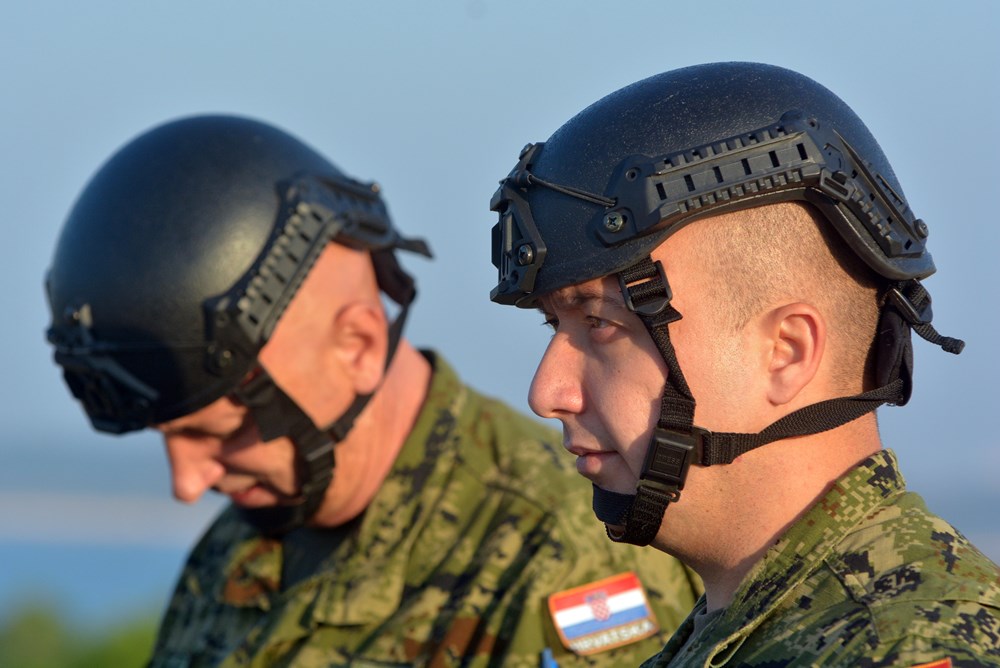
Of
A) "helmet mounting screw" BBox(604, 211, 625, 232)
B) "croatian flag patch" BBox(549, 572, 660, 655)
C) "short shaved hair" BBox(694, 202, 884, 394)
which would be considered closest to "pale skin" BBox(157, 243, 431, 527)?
"croatian flag patch" BBox(549, 572, 660, 655)

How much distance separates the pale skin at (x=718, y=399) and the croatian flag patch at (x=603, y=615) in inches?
69.5

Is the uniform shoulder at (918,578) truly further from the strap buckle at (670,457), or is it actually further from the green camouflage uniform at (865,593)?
the strap buckle at (670,457)

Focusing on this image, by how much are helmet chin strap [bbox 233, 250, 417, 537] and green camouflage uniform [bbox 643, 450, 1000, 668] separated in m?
2.42

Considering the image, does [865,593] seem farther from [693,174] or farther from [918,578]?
[693,174]

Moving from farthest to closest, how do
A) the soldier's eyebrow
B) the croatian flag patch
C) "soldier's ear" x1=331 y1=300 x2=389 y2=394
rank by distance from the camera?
"soldier's ear" x1=331 y1=300 x2=389 y2=394 → the croatian flag patch → the soldier's eyebrow

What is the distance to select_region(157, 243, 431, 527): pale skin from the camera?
493cm

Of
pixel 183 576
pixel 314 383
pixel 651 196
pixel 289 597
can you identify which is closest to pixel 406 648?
pixel 289 597

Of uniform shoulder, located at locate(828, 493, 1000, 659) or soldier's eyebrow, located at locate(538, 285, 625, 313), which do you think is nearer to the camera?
uniform shoulder, located at locate(828, 493, 1000, 659)

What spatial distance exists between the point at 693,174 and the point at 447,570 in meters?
2.56

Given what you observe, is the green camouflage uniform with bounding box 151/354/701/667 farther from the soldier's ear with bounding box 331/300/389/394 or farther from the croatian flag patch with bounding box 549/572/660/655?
the soldier's ear with bounding box 331/300/389/394

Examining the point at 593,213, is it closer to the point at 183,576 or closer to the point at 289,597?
the point at 289,597

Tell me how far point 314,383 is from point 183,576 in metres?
1.45

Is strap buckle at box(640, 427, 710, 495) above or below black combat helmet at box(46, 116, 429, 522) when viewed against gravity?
below

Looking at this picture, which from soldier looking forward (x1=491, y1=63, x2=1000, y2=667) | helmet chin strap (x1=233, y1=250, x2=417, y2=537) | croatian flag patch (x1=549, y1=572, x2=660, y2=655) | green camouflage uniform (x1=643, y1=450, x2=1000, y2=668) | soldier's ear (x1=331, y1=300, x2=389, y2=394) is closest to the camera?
green camouflage uniform (x1=643, y1=450, x2=1000, y2=668)
